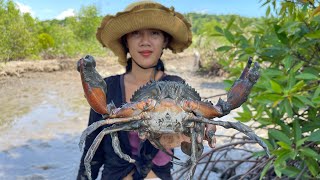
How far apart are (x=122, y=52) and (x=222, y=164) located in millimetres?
2930

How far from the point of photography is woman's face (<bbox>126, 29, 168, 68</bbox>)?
2154mm

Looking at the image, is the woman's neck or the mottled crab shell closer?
the mottled crab shell

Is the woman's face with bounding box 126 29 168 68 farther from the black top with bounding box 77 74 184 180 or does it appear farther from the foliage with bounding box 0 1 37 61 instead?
the foliage with bounding box 0 1 37 61

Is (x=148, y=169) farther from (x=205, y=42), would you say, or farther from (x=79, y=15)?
(x=79, y=15)

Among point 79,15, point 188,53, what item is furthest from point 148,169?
point 79,15

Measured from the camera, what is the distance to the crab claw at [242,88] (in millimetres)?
1232

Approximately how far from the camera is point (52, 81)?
39.7ft

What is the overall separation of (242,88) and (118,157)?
125 centimetres

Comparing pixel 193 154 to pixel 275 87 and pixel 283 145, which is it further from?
pixel 283 145

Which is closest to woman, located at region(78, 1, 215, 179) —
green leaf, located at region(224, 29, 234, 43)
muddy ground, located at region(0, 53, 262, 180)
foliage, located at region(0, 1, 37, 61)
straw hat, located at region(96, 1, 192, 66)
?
straw hat, located at region(96, 1, 192, 66)

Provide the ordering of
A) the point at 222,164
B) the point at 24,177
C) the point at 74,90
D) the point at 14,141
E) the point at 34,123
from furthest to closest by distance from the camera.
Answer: the point at 74,90 → the point at 34,123 → the point at 14,141 → the point at 24,177 → the point at 222,164

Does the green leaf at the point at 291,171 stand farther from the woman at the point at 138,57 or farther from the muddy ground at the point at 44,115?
the muddy ground at the point at 44,115

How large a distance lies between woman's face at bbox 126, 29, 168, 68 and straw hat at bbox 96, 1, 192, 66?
49 mm

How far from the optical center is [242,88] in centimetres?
129
